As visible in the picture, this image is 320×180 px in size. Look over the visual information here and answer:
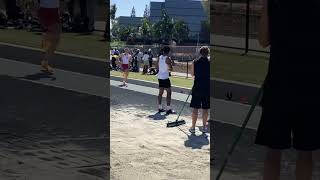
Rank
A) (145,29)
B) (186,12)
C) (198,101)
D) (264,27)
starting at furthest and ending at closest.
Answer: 1. (145,29)
2. (198,101)
3. (186,12)
4. (264,27)

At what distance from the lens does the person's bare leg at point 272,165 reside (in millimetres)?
2713

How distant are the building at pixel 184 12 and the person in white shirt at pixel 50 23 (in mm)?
1437

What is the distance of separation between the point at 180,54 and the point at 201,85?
6.13ft

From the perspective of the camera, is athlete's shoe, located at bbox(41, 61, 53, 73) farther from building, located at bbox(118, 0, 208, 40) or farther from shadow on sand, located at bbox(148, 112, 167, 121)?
shadow on sand, located at bbox(148, 112, 167, 121)

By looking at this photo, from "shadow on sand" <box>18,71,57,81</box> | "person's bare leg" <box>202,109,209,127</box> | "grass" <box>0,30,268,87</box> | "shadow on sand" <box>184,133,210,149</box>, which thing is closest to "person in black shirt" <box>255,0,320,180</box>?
"grass" <box>0,30,268,87</box>

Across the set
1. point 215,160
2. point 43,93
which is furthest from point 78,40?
point 215,160

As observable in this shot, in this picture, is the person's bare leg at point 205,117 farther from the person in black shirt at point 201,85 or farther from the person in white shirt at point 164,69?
the person in white shirt at point 164,69

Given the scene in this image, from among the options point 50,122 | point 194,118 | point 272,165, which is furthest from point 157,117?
point 272,165

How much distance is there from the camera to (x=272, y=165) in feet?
9.06

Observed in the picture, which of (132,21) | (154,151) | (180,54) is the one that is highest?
(132,21)

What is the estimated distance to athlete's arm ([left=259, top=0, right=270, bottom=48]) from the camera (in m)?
2.56

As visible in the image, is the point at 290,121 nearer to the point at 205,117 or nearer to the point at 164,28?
the point at 205,117

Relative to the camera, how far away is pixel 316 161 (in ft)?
9.22

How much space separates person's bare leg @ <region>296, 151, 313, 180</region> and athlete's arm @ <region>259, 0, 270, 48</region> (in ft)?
2.00
